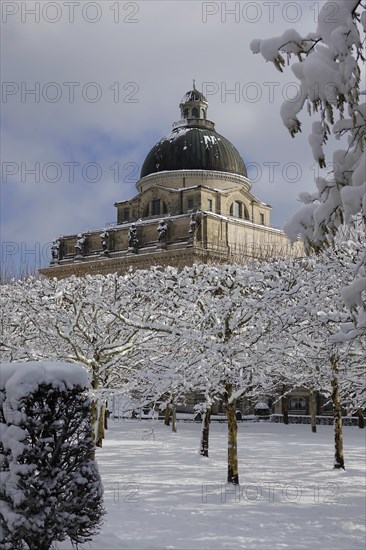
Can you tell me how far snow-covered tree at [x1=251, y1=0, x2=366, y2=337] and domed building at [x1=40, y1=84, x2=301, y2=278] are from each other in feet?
164

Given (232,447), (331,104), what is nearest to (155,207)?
(232,447)

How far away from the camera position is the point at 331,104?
491cm

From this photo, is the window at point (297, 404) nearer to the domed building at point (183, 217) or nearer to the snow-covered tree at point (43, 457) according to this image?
the domed building at point (183, 217)

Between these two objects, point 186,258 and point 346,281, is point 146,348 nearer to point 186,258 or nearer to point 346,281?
point 346,281

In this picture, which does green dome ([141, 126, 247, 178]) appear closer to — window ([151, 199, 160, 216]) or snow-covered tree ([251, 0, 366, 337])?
window ([151, 199, 160, 216])

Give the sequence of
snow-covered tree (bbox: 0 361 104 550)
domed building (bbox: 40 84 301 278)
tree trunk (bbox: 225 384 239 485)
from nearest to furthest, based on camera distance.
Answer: snow-covered tree (bbox: 0 361 104 550)
tree trunk (bbox: 225 384 239 485)
domed building (bbox: 40 84 301 278)

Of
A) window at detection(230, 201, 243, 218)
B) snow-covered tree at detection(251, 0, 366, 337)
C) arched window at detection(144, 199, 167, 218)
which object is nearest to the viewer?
snow-covered tree at detection(251, 0, 366, 337)

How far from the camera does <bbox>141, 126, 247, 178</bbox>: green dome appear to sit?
63.1 metres

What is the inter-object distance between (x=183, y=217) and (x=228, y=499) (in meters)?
43.8

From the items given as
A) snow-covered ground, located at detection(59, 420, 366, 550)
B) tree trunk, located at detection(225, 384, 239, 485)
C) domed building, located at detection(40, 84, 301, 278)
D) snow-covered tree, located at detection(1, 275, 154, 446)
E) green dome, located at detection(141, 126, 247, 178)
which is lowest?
snow-covered ground, located at detection(59, 420, 366, 550)

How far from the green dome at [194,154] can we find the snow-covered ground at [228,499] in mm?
37486

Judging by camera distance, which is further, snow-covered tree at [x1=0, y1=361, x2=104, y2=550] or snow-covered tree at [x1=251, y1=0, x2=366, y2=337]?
snow-covered tree at [x1=0, y1=361, x2=104, y2=550]

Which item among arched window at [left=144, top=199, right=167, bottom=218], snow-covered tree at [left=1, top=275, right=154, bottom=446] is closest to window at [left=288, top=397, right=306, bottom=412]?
arched window at [left=144, top=199, right=167, bottom=218]

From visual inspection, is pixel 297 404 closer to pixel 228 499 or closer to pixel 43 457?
pixel 228 499
